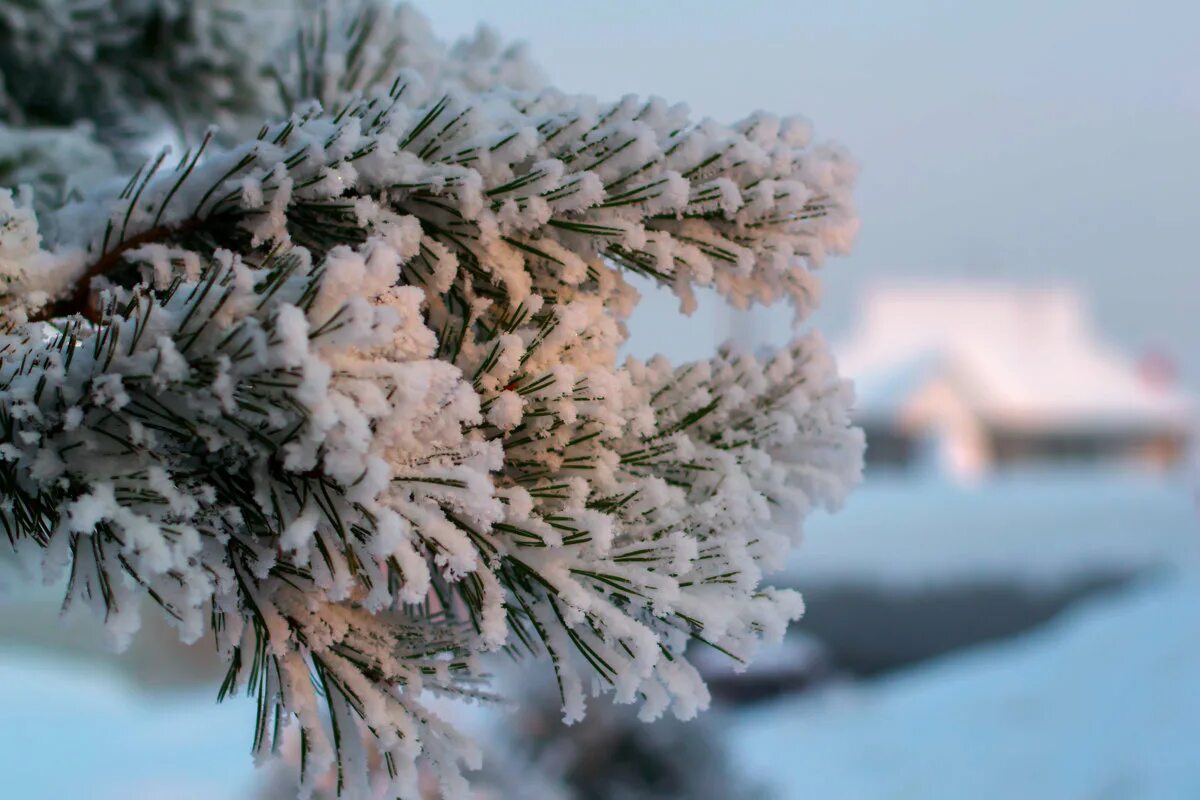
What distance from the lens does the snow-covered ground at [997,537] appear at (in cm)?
1284

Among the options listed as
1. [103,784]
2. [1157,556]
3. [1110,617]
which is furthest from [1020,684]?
[103,784]

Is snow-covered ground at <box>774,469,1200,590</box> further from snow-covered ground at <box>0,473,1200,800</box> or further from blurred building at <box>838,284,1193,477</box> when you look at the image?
blurred building at <box>838,284,1193,477</box>

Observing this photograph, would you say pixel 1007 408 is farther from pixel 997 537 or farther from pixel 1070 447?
pixel 997 537

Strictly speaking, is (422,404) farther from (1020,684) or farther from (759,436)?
(1020,684)

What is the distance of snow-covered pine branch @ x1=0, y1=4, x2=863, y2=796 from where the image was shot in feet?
3.26

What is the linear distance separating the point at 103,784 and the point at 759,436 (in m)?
7.00

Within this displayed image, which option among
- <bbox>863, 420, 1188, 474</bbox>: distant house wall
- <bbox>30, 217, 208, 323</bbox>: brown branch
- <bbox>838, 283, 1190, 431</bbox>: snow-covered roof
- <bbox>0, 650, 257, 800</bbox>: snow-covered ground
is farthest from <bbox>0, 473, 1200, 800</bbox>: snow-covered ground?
<bbox>863, 420, 1188, 474</bbox>: distant house wall

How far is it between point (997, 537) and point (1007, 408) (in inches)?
389

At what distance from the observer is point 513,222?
4.07ft

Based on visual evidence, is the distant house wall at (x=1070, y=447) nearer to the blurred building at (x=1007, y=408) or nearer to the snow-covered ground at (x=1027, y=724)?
the blurred building at (x=1007, y=408)

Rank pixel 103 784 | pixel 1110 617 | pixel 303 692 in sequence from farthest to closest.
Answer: pixel 1110 617, pixel 103 784, pixel 303 692

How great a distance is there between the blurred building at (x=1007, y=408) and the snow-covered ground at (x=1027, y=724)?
33.1 ft

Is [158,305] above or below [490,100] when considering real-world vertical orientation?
below

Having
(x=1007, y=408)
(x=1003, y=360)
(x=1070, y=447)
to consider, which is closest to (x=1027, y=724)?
(x=1007, y=408)
